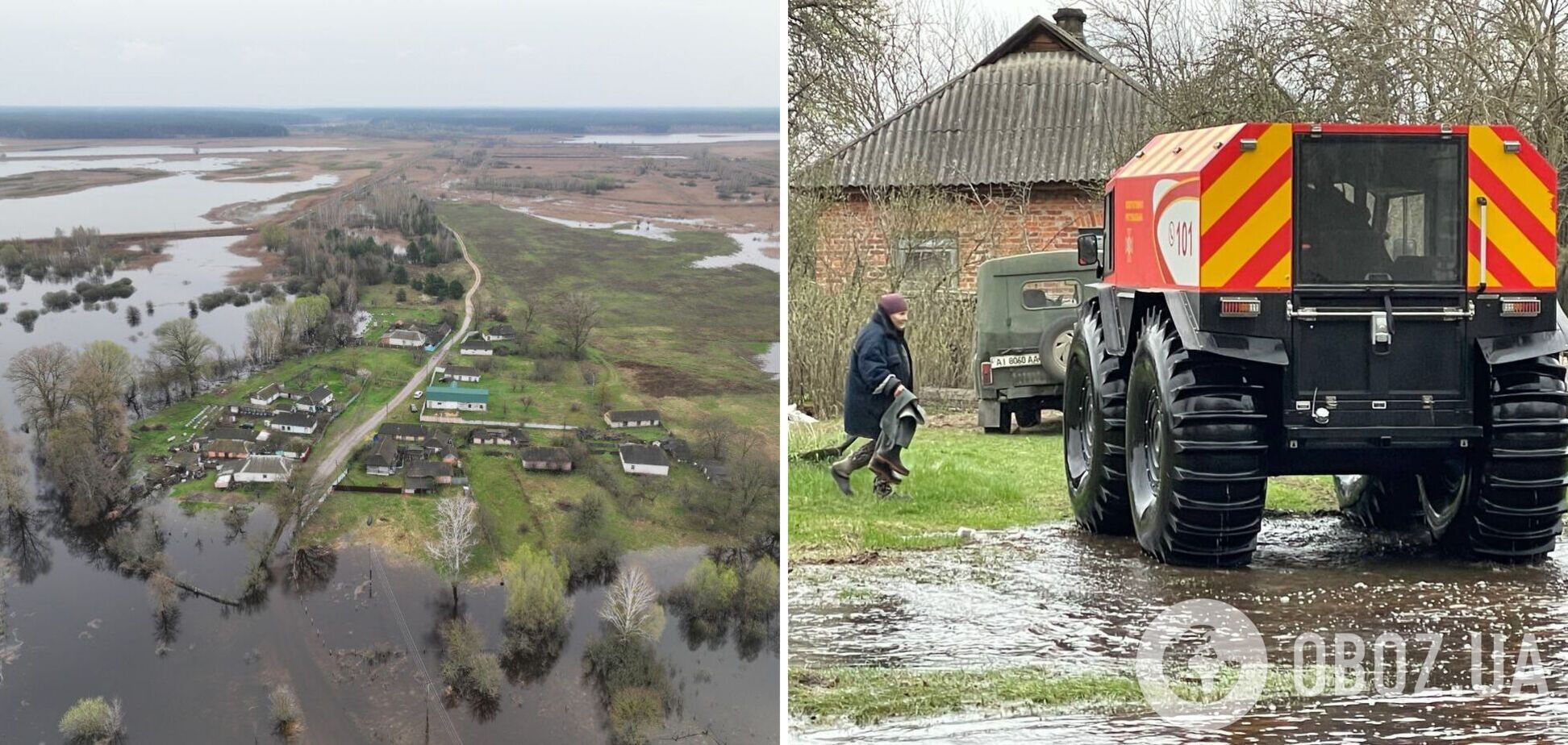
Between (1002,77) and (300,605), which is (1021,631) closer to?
(1002,77)

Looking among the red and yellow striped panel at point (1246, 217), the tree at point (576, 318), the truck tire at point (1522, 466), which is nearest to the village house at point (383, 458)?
the tree at point (576, 318)

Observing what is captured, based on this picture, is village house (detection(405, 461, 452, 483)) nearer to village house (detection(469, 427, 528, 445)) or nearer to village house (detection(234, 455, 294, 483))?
village house (detection(469, 427, 528, 445))

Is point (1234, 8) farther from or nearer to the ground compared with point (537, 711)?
farther from the ground

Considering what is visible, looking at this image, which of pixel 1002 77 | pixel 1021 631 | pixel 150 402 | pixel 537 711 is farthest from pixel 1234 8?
pixel 150 402

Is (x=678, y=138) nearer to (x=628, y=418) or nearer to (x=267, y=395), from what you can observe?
(x=628, y=418)

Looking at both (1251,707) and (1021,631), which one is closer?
(1251,707)

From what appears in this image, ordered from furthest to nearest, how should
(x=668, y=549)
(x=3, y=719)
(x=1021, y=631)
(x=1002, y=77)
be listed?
(x=668, y=549) → (x=1002, y=77) → (x=3, y=719) → (x=1021, y=631)
